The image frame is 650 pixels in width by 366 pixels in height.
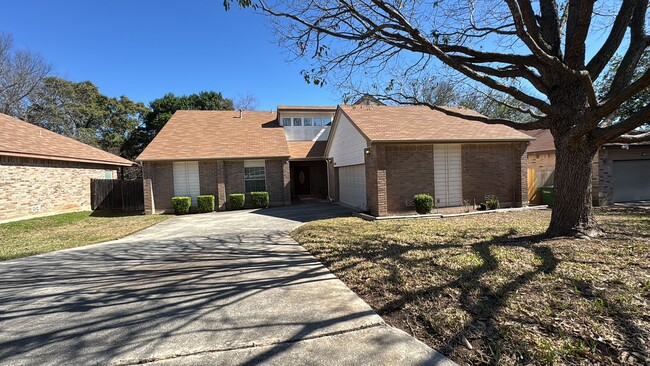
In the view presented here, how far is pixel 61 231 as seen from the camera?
11820 millimetres

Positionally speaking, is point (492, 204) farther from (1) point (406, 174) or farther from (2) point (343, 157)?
(2) point (343, 157)

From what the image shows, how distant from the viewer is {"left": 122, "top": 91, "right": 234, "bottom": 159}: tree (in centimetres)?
3189

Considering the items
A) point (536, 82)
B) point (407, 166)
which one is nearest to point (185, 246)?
point (407, 166)

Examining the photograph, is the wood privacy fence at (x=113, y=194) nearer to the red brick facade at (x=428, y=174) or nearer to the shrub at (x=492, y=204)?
the red brick facade at (x=428, y=174)

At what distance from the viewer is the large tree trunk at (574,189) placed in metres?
6.08

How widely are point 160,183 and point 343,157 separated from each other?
9905mm

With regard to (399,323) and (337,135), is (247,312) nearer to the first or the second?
(399,323)

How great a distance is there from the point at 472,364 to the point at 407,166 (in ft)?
33.0

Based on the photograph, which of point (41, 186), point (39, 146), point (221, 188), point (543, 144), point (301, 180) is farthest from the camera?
point (301, 180)

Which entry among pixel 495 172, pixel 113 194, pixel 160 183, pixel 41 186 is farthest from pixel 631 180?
pixel 41 186

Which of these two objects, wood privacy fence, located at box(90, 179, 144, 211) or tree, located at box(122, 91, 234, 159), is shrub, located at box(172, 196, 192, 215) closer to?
wood privacy fence, located at box(90, 179, 144, 211)

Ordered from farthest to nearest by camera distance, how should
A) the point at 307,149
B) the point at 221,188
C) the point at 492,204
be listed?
1. the point at 307,149
2. the point at 221,188
3. the point at 492,204

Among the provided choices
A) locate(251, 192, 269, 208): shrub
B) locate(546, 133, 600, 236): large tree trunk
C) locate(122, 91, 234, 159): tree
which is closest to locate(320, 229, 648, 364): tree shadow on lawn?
locate(546, 133, 600, 236): large tree trunk

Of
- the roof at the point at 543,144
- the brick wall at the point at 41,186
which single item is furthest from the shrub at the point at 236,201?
the roof at the point at 543,144
